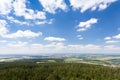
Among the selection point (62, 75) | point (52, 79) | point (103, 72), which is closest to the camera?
point (52, 79)

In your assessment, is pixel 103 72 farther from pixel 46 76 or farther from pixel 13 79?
pixel 13 79

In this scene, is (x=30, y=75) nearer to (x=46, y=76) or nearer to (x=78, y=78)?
(x=46, y=76)

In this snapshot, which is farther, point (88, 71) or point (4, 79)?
point (88, 71)

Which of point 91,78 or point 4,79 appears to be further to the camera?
point 91,78

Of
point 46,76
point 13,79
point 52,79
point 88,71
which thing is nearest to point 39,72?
point 46,76

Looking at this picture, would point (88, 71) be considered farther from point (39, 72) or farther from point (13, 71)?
point (13, 71)

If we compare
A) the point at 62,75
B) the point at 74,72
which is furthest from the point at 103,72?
the point at 62,75

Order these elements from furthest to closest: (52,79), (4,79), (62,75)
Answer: (62,75) → (52,79) → (4,79)
